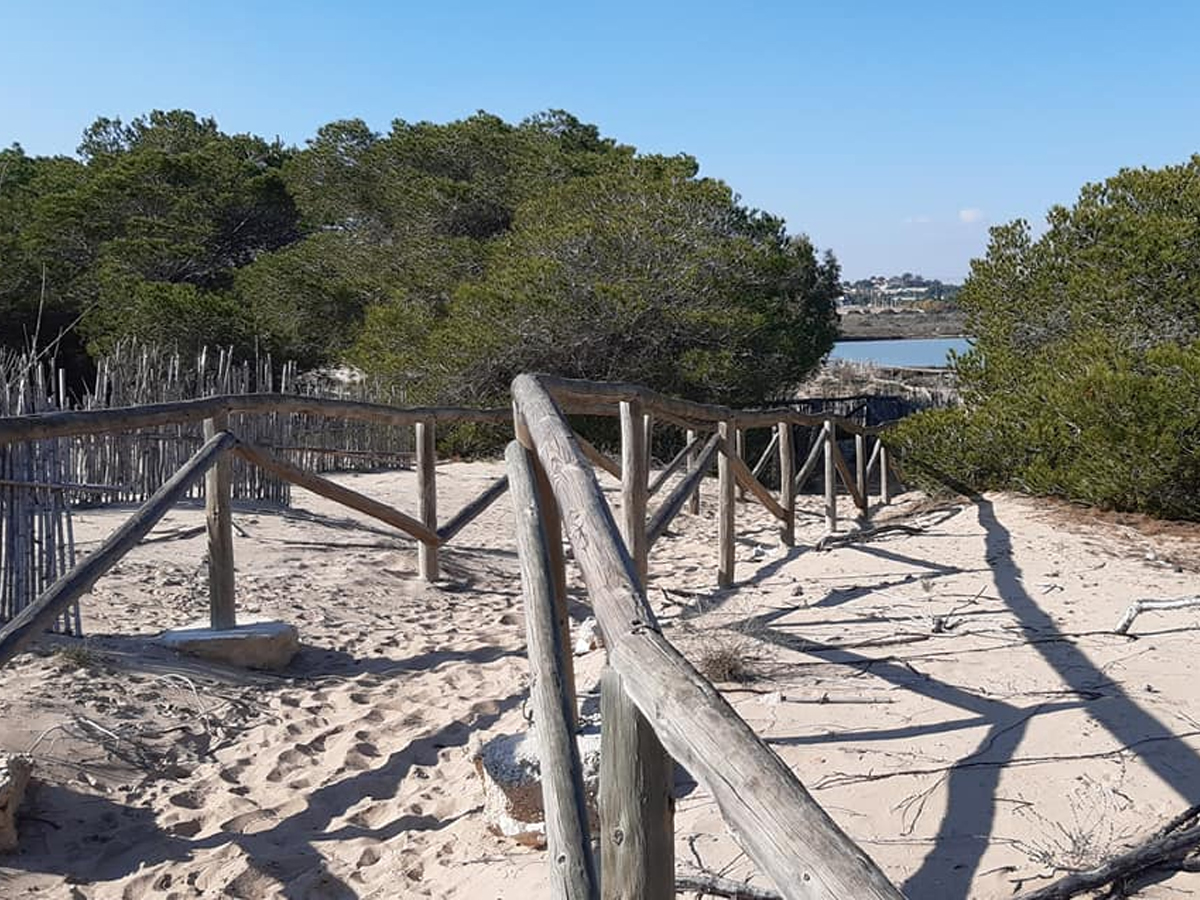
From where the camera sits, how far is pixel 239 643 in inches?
176

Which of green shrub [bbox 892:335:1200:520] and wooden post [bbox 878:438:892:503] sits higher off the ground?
green shrub [bbox 892:335:1200:520]

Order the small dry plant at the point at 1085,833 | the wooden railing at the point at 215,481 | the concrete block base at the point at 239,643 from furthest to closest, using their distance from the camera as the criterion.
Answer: the concrete block base at the point at 239,643, the wooden railing at the point at 215,481, the small dry plant at the point at 1085,833

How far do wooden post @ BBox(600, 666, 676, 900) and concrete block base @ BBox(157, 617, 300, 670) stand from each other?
Answer: 3297mm

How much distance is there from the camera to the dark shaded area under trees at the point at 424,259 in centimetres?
1383

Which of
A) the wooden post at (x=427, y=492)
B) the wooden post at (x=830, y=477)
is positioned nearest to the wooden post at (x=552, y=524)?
the wooden post at (x=427, y=492)

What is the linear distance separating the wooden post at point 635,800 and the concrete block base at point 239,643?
10.8 ft

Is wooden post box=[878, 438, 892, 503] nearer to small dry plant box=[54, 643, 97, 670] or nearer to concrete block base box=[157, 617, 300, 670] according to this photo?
concrete block base box=[157, 617, 300, 670]

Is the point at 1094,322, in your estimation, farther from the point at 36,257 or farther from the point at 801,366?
the point at 36,257

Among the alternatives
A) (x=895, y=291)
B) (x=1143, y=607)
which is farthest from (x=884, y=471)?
(x=895, y=291)

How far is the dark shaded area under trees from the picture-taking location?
13.8 metres

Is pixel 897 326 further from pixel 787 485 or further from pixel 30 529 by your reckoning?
pixel 30 529

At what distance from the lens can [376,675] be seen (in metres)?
4.59

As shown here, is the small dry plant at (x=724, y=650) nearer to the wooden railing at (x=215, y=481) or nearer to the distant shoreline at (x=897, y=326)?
the wooden railing at (x=215, y=481)

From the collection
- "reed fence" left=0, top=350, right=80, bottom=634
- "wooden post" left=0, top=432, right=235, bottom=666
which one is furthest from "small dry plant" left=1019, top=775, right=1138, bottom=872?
"reed fence" left=0, top=350, right=80, bottom=634
